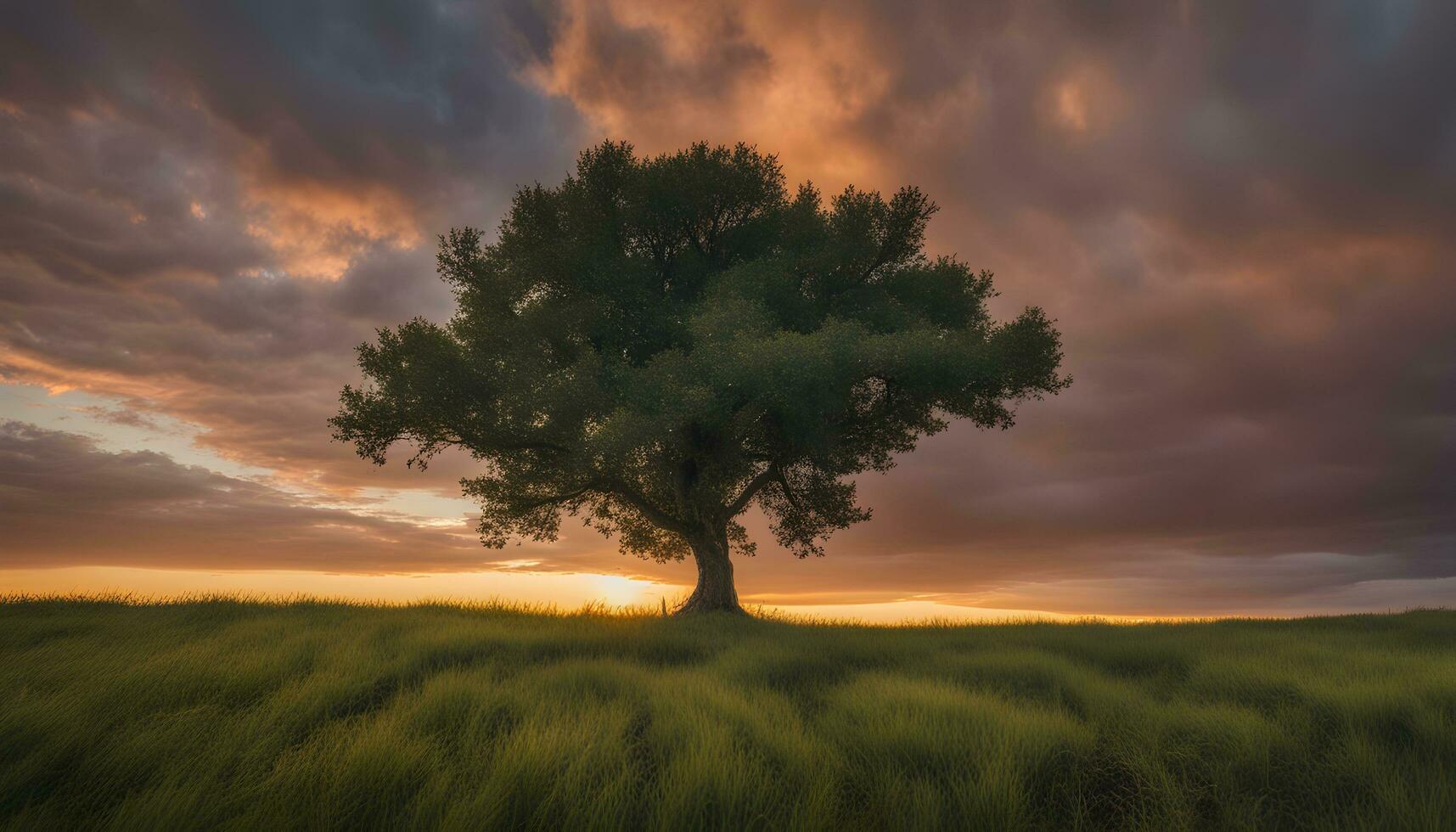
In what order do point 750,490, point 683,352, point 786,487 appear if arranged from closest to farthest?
point 683,352 < point 750,490 < point 786,487

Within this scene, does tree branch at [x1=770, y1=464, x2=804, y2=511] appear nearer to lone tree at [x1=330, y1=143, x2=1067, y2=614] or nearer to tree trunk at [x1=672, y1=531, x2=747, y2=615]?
lone tree at [x1=330, y1=143, x2=1067, y2=614]

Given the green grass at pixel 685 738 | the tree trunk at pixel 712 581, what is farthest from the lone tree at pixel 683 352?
the green grass at pixel 685 738

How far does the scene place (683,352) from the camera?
68.7ft

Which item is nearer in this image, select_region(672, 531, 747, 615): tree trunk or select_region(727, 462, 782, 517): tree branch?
select_region(672, 531, 747, 615): tree trunk

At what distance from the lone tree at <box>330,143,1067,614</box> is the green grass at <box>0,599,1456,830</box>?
8464 millimetres

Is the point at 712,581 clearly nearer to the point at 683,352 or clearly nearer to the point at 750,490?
the point at 750,490

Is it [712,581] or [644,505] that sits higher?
[644,505]

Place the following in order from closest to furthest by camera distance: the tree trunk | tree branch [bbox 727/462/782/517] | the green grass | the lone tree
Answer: the green grass
the lone tree
the tree trunk
tree branch [bbox 727/462/782/517]

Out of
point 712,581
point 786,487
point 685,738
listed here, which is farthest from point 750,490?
point 685,738

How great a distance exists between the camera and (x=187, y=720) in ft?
21.8

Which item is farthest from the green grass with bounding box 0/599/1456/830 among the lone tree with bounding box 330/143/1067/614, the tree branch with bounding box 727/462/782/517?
the tree branch with bounding box 727/462/782/517

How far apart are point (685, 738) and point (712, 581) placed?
1560cm

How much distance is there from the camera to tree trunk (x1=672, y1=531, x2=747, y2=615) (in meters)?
21.9

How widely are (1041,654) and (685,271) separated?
A: 15.8 meters
